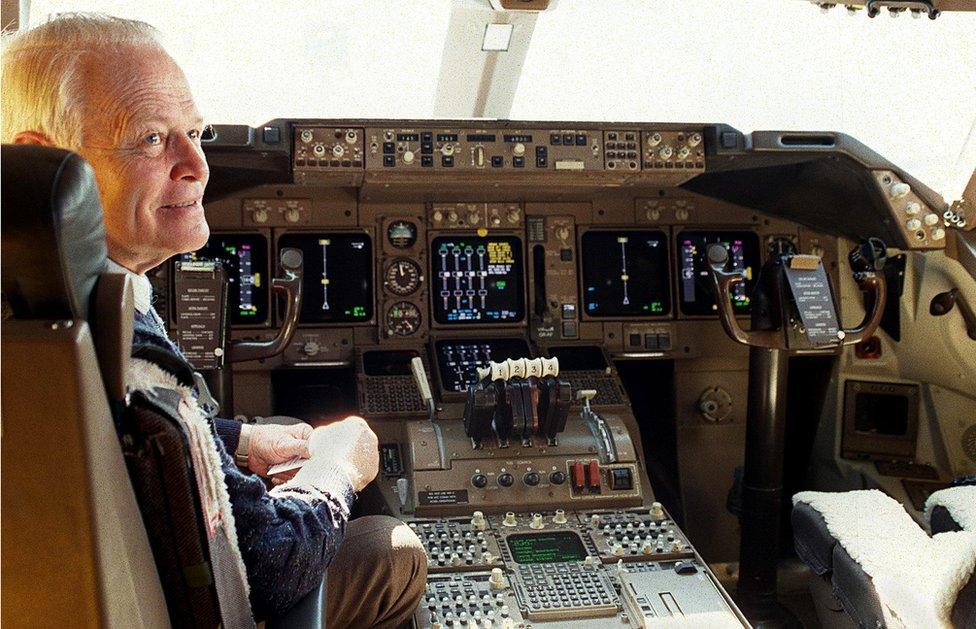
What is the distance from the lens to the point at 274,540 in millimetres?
1349

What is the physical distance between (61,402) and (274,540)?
0.56 m

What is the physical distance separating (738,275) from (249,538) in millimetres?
1863

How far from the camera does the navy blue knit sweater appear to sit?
4.39 feet

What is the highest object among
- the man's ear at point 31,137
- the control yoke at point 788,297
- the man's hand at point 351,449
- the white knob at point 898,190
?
the man's ear at point 31,137

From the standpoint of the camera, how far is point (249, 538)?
1.34 metres

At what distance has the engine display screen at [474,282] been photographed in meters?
3.29

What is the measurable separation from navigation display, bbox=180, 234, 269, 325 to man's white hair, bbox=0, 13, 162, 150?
1900 mm

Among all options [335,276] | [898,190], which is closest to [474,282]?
[335,276]

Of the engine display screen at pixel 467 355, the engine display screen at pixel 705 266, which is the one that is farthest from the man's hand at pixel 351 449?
the engine display screen at pixel 705 266

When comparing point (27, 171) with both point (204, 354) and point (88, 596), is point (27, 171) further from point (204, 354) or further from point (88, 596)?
point (204, 354)

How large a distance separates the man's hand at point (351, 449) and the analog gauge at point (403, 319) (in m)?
1.58

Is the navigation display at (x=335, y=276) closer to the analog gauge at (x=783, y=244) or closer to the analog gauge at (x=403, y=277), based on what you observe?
the analog gauge at (x=403, y=277)

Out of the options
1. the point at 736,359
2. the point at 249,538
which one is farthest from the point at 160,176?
the point at 736,359

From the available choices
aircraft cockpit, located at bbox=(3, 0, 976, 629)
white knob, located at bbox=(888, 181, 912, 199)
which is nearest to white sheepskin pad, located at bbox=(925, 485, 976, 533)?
aircraft cockpit, located at bbox=(3, 0, 976, 629)
